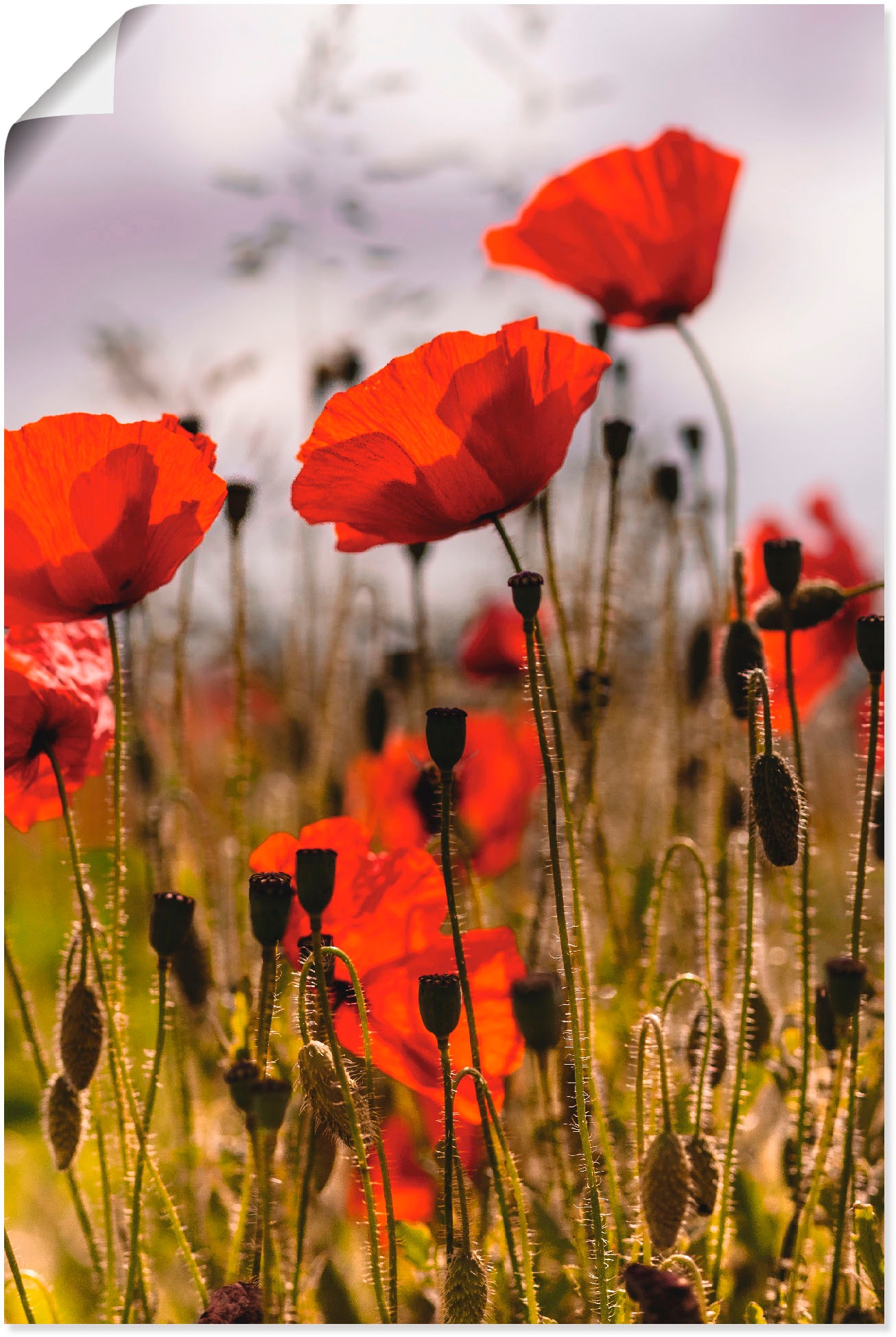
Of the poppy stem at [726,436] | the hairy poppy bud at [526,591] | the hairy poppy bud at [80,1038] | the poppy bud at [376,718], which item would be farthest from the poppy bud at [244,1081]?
the poppy stem at [726,436]

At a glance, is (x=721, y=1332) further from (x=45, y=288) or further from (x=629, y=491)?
(x=45, y=288)

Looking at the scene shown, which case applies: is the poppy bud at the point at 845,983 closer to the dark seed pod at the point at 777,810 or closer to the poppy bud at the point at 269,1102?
the dark seed pod at the point at 777,810

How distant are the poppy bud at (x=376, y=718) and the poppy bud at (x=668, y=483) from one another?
378mm

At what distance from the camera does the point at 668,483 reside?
132 centimetres

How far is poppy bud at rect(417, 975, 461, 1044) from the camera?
2.60ft

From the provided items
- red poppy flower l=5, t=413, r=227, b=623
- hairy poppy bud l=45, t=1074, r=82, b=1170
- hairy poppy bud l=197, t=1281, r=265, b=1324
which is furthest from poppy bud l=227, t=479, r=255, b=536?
hairy poppy bud l=197, t=1281, r=265, b=1324

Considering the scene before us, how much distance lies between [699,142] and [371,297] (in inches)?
16.6

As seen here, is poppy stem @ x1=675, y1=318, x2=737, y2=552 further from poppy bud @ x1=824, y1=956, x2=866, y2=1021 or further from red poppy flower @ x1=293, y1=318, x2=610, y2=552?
poppy bud @ x1=824, y1=956, x2=866, y2=1021

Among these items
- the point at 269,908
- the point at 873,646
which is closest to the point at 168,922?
the point at 269,908

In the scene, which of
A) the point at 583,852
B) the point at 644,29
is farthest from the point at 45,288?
the point at 583,852

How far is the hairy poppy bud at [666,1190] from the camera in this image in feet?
2.68

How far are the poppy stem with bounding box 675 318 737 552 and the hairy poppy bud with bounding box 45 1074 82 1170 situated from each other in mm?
788

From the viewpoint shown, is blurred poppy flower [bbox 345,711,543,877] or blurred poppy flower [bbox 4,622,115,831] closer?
blurred poppy flower [bbox 4,622,115,831]

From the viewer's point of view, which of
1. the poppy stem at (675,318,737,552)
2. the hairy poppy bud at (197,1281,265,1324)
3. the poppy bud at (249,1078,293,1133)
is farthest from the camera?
the poppy stem at (675,318,737,552)
